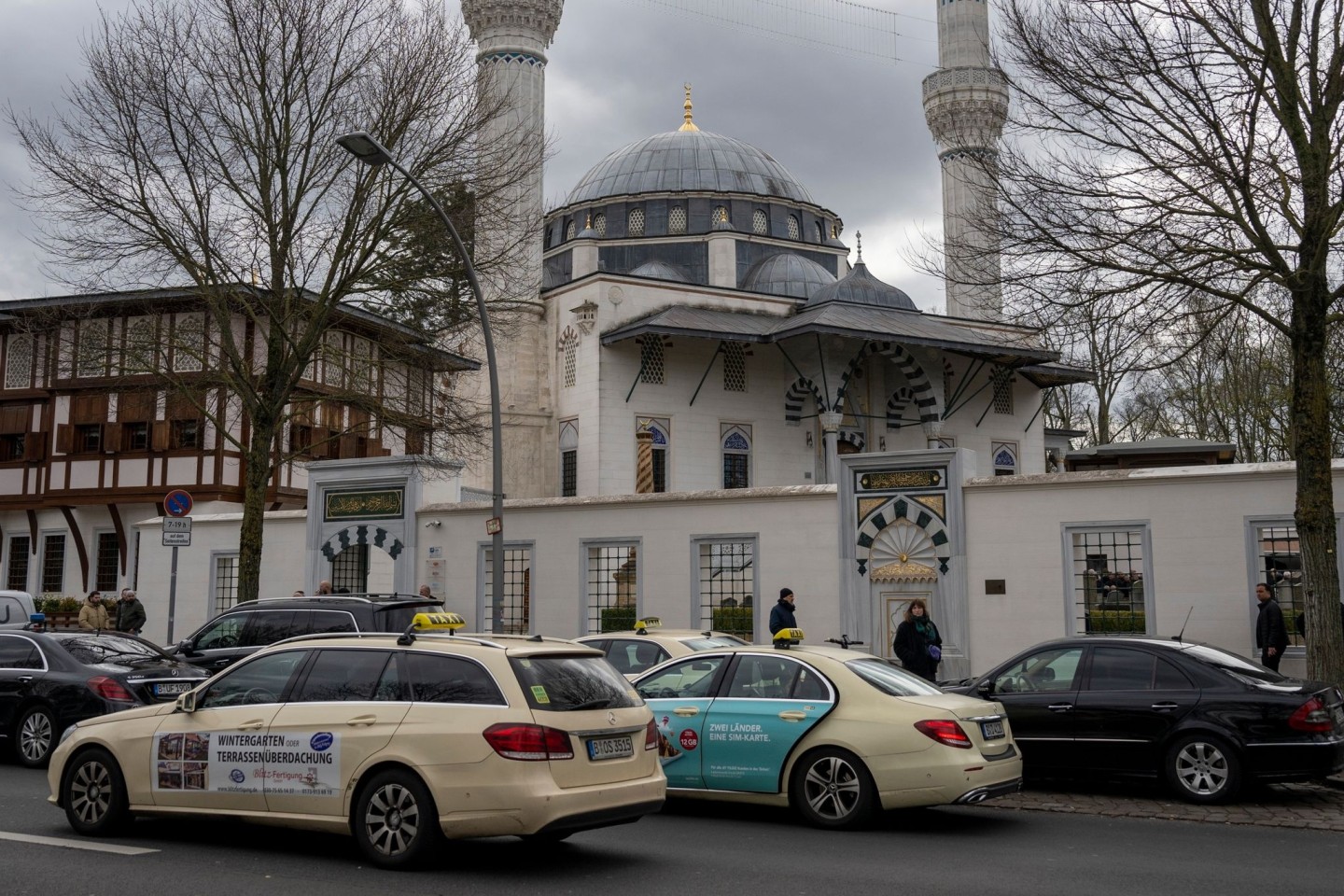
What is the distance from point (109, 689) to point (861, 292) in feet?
103

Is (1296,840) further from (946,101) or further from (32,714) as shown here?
(946,101)

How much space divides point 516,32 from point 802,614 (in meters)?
27.1

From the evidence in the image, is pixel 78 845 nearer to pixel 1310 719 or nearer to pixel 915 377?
pixel 1310 719

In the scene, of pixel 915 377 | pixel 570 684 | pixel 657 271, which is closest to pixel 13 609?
pixel 570 684

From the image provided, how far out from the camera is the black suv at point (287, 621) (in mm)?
14086

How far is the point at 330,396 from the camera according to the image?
19438 millimetres

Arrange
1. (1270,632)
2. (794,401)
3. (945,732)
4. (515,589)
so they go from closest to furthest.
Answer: (945,732) → (1270,632) → (515,589) → (794,401)

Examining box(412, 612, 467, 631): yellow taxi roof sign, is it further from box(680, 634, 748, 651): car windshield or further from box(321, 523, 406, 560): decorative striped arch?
box(321, 523, 406, 560): decorative striped arch

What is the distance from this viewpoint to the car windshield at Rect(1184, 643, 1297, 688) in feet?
32.8

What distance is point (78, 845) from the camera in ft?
25.5

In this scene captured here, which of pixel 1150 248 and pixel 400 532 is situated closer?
pixel 1150 248

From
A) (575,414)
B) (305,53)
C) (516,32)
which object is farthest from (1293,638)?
(516,32)

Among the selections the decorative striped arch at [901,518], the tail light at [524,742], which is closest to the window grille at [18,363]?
the decorative striped arch at [901,518]

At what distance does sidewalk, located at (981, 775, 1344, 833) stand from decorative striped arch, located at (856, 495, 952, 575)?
19.9 ft
